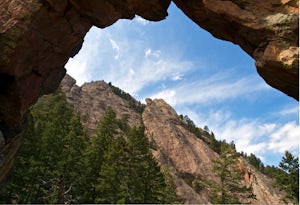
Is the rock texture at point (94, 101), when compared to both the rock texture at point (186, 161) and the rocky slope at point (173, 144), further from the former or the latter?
the rock texture at point (186, 161)

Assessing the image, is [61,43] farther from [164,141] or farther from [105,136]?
[164,141]

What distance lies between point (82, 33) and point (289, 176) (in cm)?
2957

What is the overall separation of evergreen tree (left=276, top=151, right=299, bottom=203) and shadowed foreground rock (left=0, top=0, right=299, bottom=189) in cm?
2487

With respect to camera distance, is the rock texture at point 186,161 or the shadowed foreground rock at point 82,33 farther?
the rock texture at point 186,161

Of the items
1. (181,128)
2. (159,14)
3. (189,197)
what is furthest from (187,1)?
(181,128)

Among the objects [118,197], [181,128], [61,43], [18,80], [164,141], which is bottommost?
[118,197]

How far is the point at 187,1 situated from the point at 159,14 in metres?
2.58

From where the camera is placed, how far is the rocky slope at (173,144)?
71.8m

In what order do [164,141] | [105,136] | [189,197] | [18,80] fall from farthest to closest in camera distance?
[164,141] < [189,197] < [105,136] < [18,80]

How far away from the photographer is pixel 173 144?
9019 cm

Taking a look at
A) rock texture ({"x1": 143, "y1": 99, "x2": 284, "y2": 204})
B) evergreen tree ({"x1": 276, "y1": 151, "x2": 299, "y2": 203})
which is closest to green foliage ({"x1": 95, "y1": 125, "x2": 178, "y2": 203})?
evergreen tree ({"x1": 276, "y1": 151, "x2": 299, "y2": 203})

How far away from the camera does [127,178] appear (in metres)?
39.1

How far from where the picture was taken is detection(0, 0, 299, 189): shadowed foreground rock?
13.8 metres

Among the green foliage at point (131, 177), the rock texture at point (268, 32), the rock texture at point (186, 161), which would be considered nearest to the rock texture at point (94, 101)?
the rock texture at point (186, 161)
